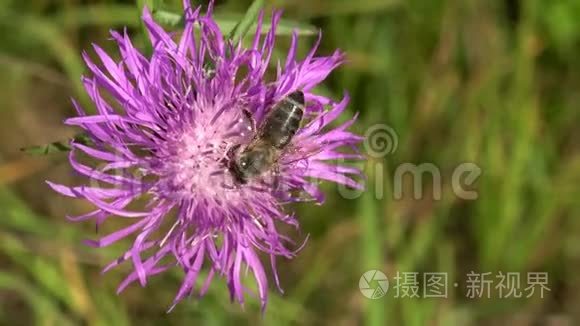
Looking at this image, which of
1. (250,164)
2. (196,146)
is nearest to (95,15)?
(196,146)

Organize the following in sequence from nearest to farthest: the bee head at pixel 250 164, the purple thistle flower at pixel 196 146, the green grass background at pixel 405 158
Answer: the purple thistle flower at pixel 196 146 < the bee head at pixel 250 164 < the green grass background at pixel 405 158

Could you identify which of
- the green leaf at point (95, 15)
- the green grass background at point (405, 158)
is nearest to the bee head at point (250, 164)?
the green grass background at point (405, 158)

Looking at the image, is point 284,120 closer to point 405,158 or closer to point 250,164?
point 250,164

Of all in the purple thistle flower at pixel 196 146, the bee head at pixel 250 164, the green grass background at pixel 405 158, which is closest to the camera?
the purple thistle flower at pixel 196 146

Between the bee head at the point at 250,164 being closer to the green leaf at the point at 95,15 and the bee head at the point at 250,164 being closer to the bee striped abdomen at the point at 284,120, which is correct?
the bee striped abdomen at the point at 284,120

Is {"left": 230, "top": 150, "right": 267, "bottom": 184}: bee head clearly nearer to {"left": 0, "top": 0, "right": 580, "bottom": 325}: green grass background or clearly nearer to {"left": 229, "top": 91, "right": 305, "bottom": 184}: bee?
{"left": 229, "top": 91, "right": 305, "bottom": 184}: bee

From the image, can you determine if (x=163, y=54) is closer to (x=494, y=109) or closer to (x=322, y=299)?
(x=322, y=299)

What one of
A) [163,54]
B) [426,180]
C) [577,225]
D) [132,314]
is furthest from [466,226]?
[163,54]
